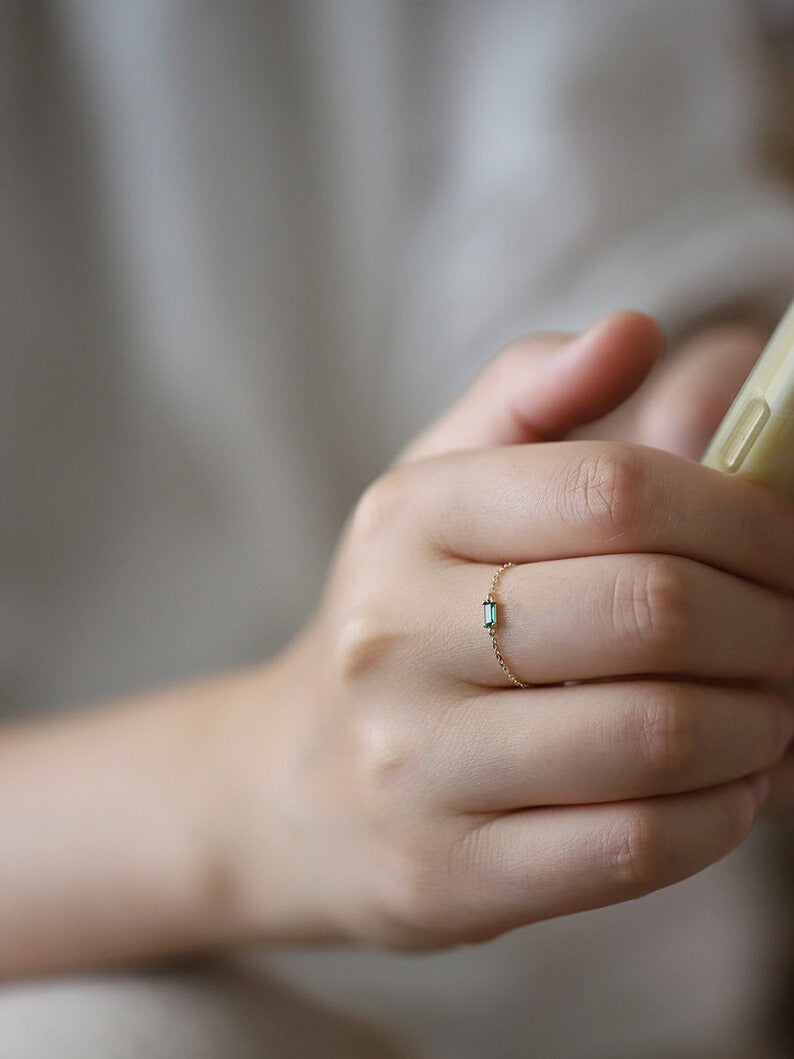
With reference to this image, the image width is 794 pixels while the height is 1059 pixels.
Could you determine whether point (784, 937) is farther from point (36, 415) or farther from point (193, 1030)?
point (36, 415)

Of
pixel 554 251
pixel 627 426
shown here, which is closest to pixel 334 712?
pixel 627 426

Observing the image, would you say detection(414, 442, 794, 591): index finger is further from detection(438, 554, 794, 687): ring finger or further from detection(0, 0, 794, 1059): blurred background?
detection(0, 0, 794, 1059): blurred background

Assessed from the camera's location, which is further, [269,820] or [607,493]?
[269,820]

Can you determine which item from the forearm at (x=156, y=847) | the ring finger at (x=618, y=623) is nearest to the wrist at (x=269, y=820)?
the forearm at (x=156, y=847)

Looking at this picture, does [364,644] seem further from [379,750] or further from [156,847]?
[156,847]

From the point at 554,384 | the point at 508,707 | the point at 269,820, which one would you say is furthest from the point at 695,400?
the point at 269,820

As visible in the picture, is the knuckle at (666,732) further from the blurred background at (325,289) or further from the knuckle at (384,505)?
the blurred background at (325,289)

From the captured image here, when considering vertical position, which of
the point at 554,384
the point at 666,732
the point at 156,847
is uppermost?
the point at 554,384
